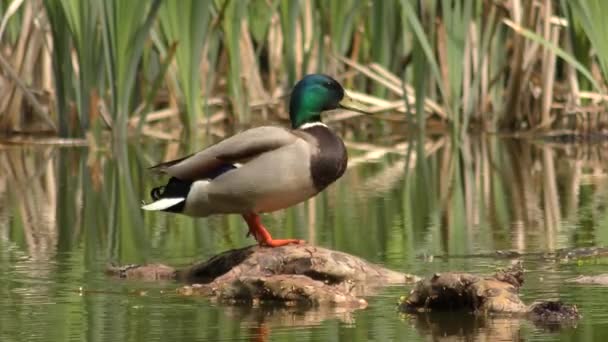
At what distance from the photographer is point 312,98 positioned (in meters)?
7.08

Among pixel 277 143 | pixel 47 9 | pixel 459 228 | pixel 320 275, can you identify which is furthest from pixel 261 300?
pixel 47 9

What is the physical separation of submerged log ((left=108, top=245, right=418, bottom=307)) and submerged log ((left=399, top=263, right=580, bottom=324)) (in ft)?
0.85

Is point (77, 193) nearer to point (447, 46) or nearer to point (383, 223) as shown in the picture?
point (383, 223)

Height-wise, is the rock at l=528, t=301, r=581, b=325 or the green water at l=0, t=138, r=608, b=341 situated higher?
the green water at l=0, t=138, r=608, b=341

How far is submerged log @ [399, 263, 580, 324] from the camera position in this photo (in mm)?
5215

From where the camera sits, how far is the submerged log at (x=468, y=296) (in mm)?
5215

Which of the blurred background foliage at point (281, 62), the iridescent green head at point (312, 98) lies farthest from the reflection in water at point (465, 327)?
the blurred background foliage at point (281, 62)

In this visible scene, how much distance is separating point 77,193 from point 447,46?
4.07 m

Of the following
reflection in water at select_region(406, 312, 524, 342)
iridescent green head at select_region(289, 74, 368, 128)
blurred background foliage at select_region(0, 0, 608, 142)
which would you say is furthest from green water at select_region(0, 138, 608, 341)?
iridescent green head at select_region(289, 74, 368, 128)

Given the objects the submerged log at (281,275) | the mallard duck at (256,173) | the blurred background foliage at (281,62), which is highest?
the blurred background foliage at (281,62)

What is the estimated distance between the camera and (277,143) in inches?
260

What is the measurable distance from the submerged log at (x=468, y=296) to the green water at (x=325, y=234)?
9 centimetres

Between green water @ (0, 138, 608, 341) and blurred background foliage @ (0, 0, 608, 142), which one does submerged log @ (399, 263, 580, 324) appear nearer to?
green water @ (0, 138, 608, 341)

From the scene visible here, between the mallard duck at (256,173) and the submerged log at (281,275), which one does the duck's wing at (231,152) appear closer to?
the mallard duck at (256,173)
